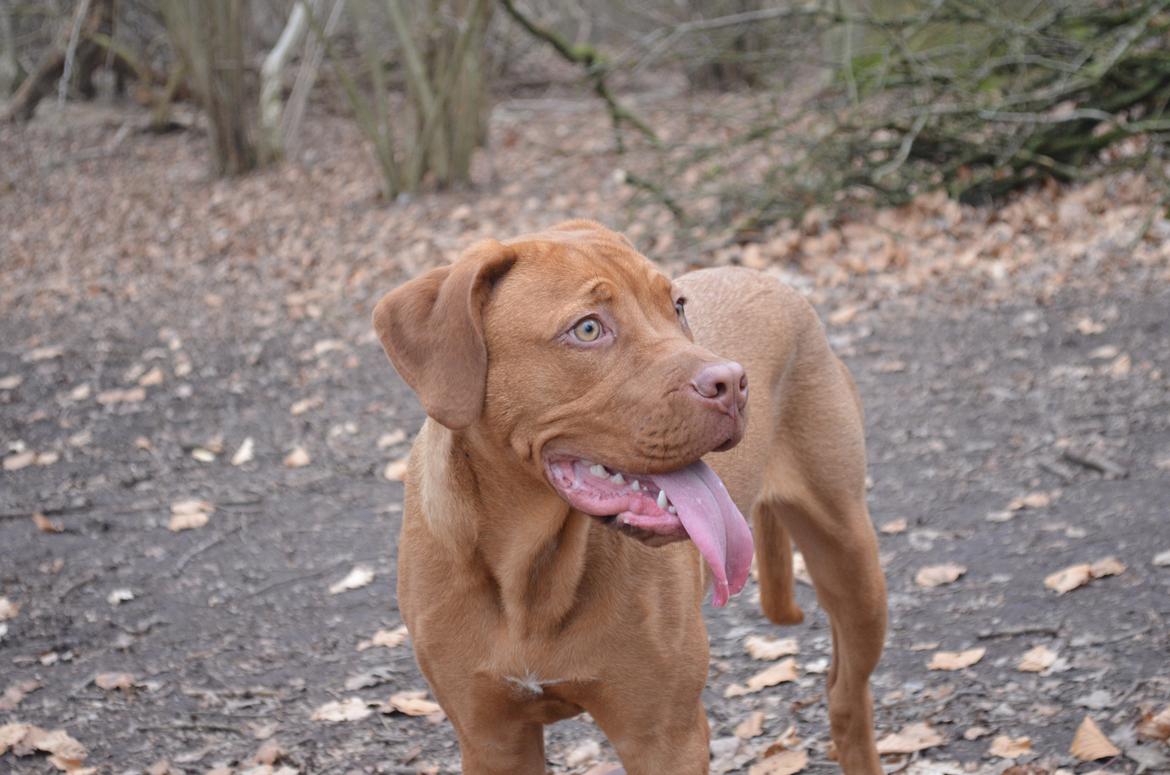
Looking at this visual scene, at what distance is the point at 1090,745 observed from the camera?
146 inches

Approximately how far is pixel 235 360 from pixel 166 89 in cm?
958

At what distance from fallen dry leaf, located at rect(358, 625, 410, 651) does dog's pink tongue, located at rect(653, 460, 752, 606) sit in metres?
2.53

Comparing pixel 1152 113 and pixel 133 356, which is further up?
pixel 1152 113

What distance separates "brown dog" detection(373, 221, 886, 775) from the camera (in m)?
2.67

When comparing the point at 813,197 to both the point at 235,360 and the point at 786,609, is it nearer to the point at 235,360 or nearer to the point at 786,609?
the point at 235,360

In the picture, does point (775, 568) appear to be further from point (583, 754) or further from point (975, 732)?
point (583, 754)

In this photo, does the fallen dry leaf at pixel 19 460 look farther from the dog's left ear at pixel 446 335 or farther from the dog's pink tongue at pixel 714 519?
the dog's pink tongue at pixel 714 519

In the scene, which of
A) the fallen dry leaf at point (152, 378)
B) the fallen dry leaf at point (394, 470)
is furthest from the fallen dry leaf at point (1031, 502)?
the fallen dry leaf at point (152, 378)

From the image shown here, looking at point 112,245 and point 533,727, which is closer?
point 533,727

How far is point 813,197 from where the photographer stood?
976 cm

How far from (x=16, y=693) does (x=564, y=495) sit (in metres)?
2.95

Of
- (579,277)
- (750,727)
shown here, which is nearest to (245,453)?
(750,727)

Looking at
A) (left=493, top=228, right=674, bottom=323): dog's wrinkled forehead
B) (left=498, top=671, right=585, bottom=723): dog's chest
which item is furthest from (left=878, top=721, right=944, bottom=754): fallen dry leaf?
(left=493, top=228, right=674, bottom=323): dog's wrinkled forehead

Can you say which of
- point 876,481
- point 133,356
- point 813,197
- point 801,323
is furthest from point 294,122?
point 801,323
